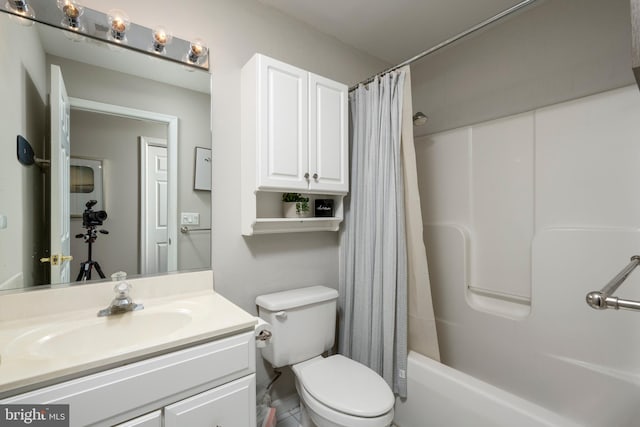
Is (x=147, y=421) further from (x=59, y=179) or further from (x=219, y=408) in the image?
(x=59, y=179)

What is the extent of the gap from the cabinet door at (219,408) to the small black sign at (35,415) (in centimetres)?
25

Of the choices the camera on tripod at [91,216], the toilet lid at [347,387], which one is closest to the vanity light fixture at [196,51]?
the camera on tripod at [91,216]

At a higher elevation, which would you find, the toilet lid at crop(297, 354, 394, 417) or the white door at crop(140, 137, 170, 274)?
the white door at crop(140, 137, 170, 274)

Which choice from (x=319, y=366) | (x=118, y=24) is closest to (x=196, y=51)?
(x=118, y=24)

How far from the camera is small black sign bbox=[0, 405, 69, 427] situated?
68 centimetres

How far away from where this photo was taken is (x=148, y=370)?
2.71 ft

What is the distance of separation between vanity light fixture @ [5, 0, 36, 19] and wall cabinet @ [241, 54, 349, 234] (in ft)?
2.67

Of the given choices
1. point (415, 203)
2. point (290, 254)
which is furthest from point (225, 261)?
point (415, 203)

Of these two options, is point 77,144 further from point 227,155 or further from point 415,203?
point 415,203

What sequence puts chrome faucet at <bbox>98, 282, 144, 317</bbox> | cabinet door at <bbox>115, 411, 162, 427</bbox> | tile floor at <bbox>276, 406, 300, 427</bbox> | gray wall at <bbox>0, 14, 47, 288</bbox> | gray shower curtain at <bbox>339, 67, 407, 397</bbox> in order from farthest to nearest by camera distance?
tile floor at <bbox>276, 406, 300, 427</bbox>
gray shower curtain at <bbox>339, 67, 407, 397</bbox>
chrome faucet at <bbox>98, 282, 144, 317</bbox>
gray wall at <bbox>0, 14, 47, 288</bbox>
cabinet door at <bbox>115, 411, 162, 427</bbox>

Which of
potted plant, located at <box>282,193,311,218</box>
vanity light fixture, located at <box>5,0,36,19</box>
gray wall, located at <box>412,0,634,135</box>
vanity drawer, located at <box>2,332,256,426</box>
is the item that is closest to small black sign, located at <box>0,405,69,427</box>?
vanity drawer, located at <box>2,332,256,426</box>

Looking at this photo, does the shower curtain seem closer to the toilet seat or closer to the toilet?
the toilet

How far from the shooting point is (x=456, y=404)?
1.32 metres

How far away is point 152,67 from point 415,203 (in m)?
1.44
